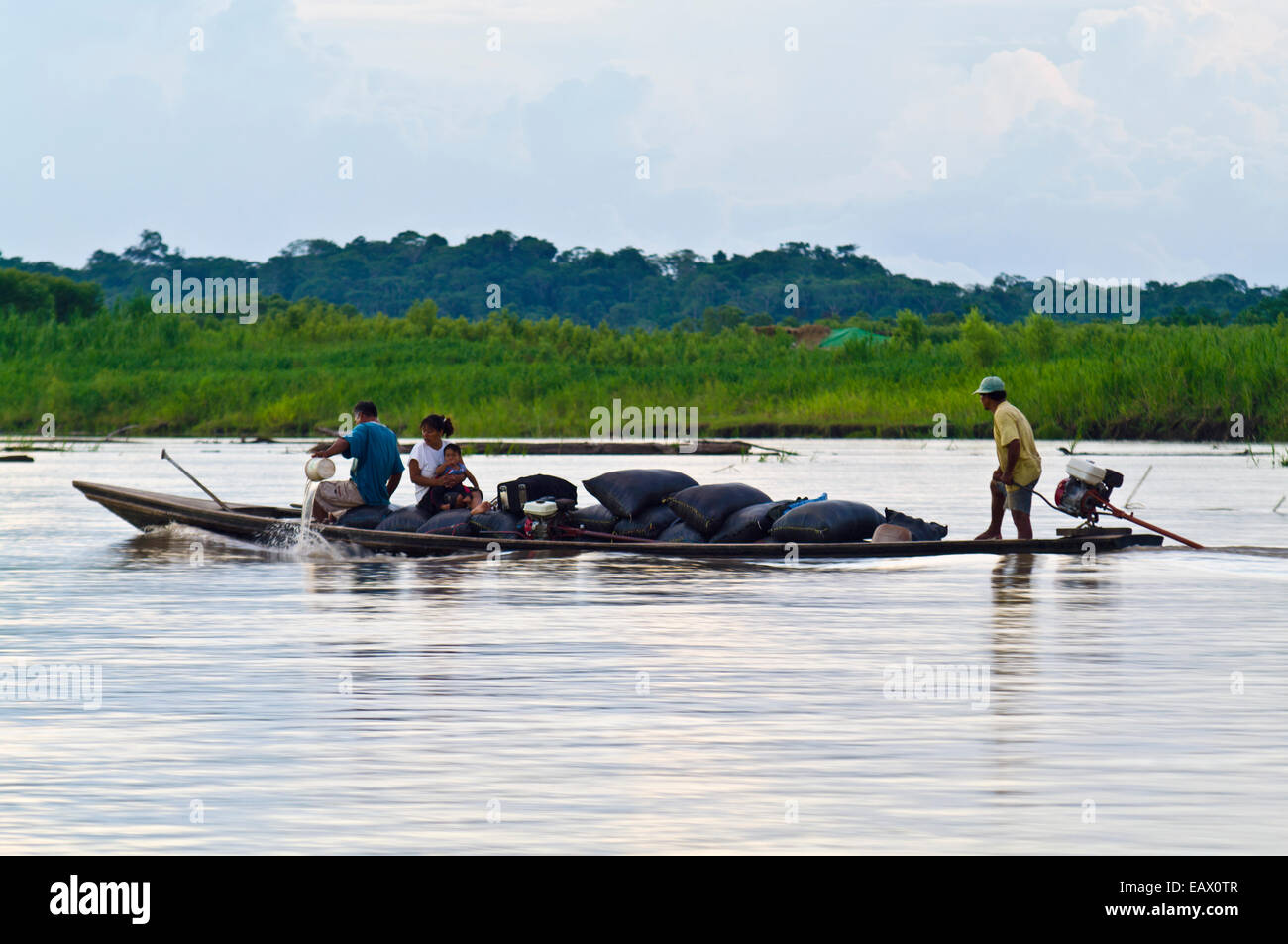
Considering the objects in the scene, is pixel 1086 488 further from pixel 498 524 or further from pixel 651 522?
pixel 498 524

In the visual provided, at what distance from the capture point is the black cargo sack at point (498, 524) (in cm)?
1373

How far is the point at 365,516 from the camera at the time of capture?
14.2 m

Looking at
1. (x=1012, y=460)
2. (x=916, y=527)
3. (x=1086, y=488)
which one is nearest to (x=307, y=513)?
(x=916, y=527)

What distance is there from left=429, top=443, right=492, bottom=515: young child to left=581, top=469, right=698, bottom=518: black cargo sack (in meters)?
0.86

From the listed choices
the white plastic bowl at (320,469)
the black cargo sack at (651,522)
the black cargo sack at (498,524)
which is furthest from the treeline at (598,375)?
the white plastic bowl at (320,469)

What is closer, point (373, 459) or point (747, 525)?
point (747, 525)

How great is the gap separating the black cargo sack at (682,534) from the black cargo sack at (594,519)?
428 millimetres

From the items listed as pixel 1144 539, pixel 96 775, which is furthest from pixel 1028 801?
pixel 1144 539

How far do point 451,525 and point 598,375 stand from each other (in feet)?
102

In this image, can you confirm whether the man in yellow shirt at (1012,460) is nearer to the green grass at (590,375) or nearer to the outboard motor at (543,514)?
the outboard motor at (543,514)

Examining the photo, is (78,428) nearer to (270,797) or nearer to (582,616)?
(582,616)

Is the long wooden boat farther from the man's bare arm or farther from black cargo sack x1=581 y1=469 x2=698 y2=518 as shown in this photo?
the man's bare arm

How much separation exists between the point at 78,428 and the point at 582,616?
3634cm

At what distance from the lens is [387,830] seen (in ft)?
17.2
